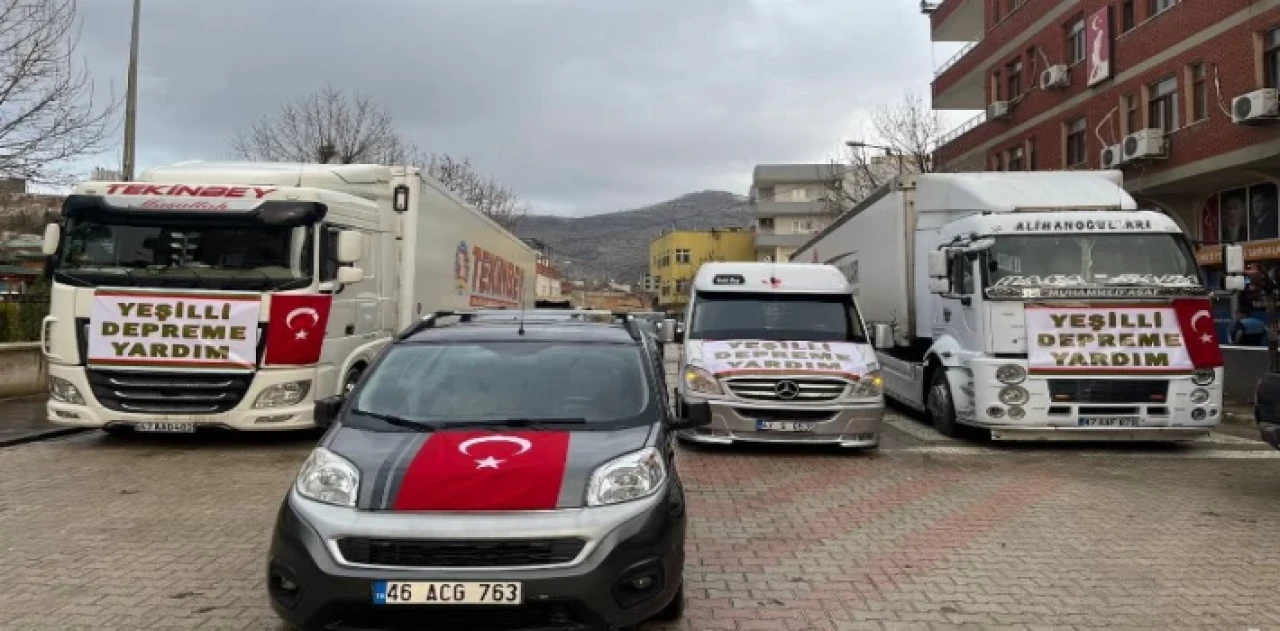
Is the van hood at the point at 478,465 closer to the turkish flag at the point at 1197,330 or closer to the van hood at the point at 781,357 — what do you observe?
the van hood at the point at 781,357

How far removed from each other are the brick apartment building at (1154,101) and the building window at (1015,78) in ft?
0.22

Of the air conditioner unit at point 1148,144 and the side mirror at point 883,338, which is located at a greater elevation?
the air conditioner unit at point 1148,144

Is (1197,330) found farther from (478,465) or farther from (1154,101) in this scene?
(1154,101)

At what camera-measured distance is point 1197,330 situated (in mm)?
9984

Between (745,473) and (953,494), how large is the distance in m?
1.93

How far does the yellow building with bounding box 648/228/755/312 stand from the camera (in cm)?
9494

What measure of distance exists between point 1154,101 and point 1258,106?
194 inches

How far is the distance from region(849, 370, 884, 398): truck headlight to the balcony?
91.4 feet

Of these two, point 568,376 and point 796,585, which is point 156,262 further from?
point 796,585

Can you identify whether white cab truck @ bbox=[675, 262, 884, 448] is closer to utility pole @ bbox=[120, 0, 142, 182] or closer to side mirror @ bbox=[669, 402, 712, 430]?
side mirror @ bbox=[669, 402, 712, 430]

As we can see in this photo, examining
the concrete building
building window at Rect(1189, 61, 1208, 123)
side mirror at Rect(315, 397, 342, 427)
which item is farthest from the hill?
side mirror at Rect(315, 397, 342, 427)

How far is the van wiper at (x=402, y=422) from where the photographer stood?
15.1 feet

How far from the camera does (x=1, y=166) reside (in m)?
14.8

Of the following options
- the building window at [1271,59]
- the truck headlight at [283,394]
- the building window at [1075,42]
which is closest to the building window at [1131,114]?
the building window at [1075,42]
